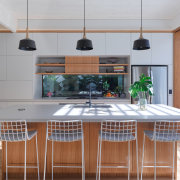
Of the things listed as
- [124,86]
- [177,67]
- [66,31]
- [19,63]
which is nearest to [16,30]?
[19,63]

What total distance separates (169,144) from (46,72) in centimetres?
377

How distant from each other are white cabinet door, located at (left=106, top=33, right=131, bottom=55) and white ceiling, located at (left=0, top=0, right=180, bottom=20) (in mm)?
475

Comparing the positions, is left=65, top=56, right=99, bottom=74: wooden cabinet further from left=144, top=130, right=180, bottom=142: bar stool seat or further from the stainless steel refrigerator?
left=144, top=130, right=180, bottom=142: bar stool seat

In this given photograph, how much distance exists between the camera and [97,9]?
4152 millimetres

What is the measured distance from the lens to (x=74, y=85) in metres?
5.58

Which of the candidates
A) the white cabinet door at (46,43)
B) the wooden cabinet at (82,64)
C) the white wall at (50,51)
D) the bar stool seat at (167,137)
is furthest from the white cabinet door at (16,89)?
the bar stool seat at (167,137)

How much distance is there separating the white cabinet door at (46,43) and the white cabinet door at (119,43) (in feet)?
4.75

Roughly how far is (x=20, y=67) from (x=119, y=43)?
109 inches

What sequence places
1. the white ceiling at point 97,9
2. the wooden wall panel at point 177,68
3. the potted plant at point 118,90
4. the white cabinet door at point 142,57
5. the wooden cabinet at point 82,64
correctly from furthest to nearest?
the potted plant at point 118,90
the wooden cabinet at point 82,64
the white cabinet door at point 142,57
the wooden wall panel at point 177,68
the white ceiling at point 97,9

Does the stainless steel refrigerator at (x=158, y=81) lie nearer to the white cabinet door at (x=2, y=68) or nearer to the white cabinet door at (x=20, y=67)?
the white cabinet door at (x=20, y=67)

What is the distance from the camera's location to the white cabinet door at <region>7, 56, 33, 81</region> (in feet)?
16.1

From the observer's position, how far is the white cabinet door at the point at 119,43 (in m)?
4.88

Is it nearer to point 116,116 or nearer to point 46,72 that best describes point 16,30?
point 46,72

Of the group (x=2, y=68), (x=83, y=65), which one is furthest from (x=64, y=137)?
(x=2, y=68)
